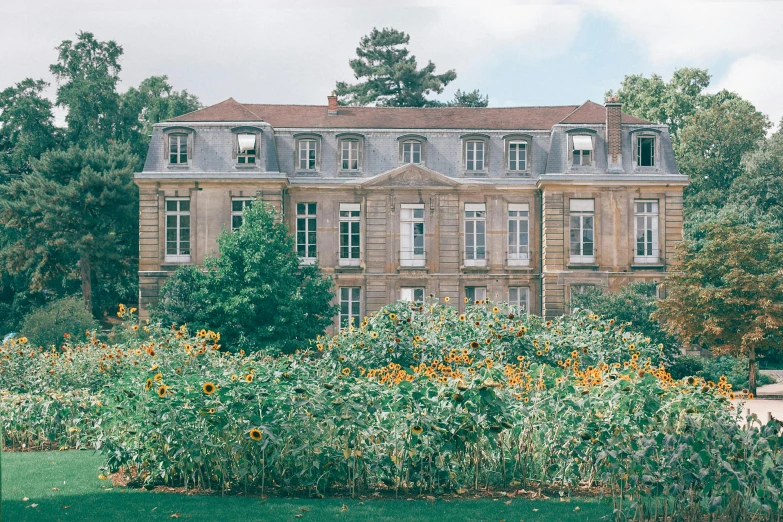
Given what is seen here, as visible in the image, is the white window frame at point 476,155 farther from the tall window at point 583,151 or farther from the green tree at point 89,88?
the green tree at point 89,88

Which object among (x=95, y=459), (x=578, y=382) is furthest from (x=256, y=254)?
(x=578, y=382)

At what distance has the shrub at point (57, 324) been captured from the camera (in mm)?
24772

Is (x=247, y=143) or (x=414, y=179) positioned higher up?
(x=247, y=143)

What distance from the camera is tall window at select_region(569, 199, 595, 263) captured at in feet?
112

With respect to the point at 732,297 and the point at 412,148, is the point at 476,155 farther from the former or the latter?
the point at 732,297

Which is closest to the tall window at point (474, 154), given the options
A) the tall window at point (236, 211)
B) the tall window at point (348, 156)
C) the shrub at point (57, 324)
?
the tall window at point (348, 156)

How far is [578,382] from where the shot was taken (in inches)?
430

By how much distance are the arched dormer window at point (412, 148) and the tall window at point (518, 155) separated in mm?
3205

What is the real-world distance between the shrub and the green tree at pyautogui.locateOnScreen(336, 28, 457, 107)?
1099 inches

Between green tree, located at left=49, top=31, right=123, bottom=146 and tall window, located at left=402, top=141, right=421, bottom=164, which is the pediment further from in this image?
green tree, located at left=49, top=31, right=123, bottom=146

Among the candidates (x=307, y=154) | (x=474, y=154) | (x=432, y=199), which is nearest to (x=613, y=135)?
(x=474, y=154)

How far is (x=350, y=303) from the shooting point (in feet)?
114

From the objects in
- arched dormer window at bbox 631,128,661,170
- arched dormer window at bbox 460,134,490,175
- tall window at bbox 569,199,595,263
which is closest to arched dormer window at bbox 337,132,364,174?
arched dormer window at bbox 460,134,490,175

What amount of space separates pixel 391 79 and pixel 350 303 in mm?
20682
